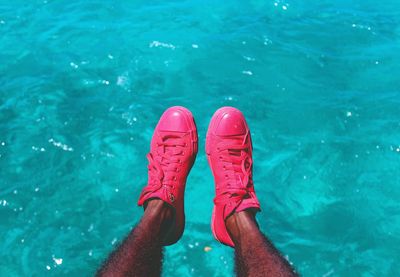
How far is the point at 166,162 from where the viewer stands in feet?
10.9

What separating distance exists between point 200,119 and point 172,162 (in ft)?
3.71

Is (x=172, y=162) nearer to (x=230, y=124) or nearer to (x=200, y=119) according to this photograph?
→ (x=230, y=124)

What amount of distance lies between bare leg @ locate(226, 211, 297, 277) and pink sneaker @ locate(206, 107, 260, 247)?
9 cm

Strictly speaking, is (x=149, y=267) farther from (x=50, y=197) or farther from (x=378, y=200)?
(x=378, y=200)

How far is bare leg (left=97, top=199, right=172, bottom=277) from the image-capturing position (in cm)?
237

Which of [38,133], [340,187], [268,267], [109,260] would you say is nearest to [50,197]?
[38,133]

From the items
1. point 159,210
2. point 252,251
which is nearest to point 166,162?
point 159,210

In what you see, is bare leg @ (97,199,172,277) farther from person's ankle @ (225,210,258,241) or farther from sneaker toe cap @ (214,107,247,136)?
sneaker toe cap @ (214,107,247,136)

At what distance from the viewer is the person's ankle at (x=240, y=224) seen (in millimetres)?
2668

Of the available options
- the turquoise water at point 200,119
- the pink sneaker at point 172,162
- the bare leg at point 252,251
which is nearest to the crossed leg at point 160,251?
the bare leg at point 252,251

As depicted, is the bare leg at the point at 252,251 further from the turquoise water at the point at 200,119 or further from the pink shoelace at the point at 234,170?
the turquoise water at the point at 200,119

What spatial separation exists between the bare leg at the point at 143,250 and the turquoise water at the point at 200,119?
30.7 inches

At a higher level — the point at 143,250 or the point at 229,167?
the point at 143,250

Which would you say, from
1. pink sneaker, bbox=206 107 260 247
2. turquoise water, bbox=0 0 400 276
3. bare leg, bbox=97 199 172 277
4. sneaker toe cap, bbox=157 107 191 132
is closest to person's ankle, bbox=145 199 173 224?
bare leg, bbox=97 199 172 277
